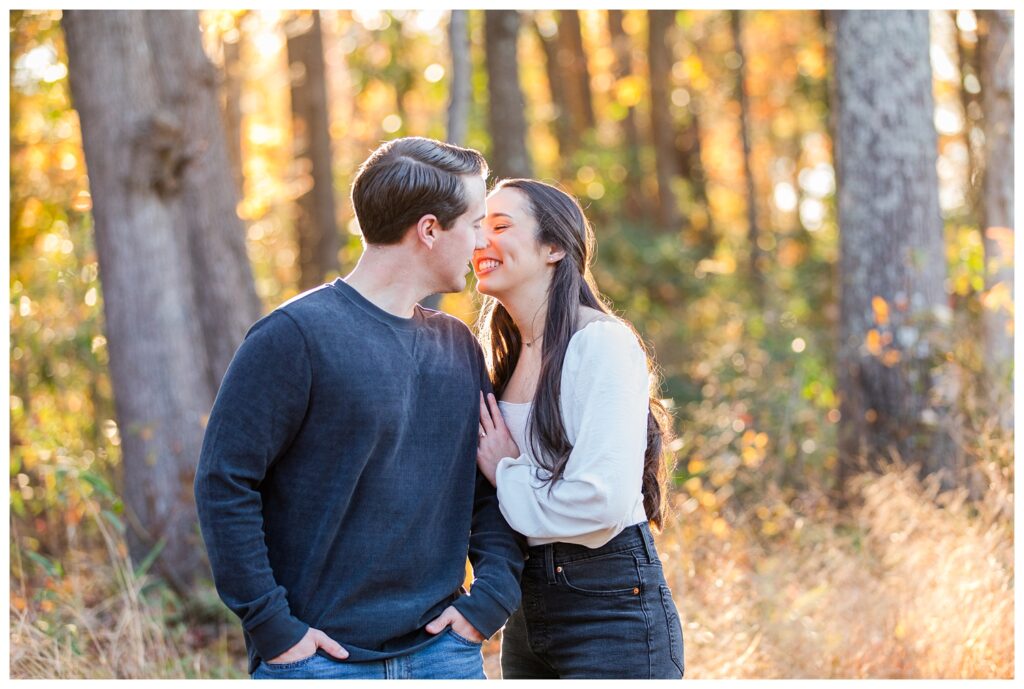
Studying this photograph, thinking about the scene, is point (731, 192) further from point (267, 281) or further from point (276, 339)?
point (276, 339)

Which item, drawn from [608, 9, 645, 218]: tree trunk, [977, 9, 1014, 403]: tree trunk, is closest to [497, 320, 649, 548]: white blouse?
[977, 9, 1014, 403]: tree trunk

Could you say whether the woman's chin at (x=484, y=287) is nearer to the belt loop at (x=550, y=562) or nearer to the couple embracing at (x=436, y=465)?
the couple embracing at (x=436, y=465)

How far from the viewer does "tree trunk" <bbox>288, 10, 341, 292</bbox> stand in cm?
1375

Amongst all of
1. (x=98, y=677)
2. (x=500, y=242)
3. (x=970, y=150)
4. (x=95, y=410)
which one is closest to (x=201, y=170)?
(x=95, y=410)

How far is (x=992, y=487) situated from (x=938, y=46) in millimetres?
12357

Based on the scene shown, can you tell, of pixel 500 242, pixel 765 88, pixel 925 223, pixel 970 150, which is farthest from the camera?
pixel 765 88

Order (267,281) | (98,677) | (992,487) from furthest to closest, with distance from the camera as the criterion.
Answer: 1. (267,281)
2. (992,487)
3. (98,677)

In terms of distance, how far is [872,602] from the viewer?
16.7 ft

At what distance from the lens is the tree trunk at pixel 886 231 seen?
688 cm

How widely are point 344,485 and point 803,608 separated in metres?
3.33

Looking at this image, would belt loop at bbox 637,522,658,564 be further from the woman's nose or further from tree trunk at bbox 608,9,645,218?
tree trunk at bbox 608,9,645,218

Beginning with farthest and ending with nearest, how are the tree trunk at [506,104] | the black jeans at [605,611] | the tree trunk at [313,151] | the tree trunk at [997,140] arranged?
the tree trunk at [313,151], the tree trunk at [506,104], the tree trunk at [997,140], the black jeans at [605,611]

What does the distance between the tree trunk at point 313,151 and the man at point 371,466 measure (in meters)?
10.6

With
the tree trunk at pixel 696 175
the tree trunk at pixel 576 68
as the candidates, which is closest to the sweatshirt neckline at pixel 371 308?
the tree trunk at pixel 696 175
